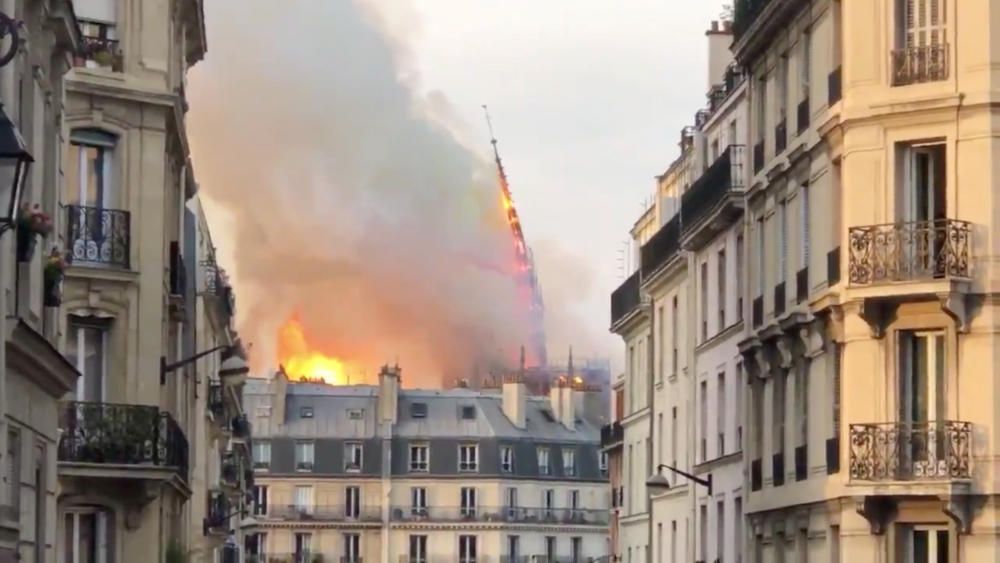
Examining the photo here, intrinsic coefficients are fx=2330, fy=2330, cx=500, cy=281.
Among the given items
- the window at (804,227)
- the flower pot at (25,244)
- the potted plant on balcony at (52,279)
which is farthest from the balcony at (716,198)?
the flower pot at (25,244)

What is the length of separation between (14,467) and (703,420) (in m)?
27.5

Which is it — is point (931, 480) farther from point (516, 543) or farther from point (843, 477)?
point (516, 543)

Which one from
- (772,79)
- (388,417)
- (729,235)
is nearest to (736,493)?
(729,235)

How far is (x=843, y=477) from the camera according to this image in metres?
31.9

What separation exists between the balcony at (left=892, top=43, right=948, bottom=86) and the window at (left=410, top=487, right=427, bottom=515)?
96256mm

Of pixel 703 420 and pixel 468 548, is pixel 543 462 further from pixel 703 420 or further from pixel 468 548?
pixel 703 420

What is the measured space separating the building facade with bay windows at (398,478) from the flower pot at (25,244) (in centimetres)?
10430

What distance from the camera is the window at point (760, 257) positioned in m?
39.1

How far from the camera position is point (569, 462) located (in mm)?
129625

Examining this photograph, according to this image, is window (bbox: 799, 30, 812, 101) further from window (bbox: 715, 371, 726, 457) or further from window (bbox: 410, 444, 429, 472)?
window (bbox: 410, 444, 429, 472)

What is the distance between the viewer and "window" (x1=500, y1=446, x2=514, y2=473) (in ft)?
414

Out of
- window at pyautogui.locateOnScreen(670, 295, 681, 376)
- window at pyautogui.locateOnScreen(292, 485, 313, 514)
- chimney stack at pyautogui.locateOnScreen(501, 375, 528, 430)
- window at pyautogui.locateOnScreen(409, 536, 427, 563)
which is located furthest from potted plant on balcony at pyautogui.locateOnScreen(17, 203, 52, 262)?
chimney stack at pyautogui.locateOnScreen(501, 375, 528, 430)

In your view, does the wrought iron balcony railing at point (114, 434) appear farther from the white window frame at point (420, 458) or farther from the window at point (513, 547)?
the window at point (513, 547)

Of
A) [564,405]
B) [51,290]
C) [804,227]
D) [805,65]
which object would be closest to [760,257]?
[804,227]
